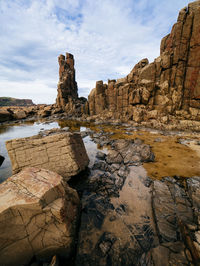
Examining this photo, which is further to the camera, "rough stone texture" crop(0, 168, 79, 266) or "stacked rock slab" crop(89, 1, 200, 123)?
"stacked rock slab" crop(89, 1, 200, 123)

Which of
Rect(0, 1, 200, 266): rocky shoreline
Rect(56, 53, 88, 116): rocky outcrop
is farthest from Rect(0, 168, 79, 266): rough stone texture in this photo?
Rect(56, 53, 88, 116): rocky outcrop

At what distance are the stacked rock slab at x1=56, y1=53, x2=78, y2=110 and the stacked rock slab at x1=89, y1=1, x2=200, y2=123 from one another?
125 ft

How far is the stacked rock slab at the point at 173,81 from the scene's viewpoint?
63.0 feet

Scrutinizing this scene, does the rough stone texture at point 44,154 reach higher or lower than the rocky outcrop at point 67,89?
lower

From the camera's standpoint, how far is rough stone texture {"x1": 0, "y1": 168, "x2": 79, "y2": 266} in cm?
236

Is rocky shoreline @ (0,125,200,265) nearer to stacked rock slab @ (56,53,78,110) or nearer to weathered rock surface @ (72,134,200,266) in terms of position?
weathered rock surface @ (72,134,200,266)

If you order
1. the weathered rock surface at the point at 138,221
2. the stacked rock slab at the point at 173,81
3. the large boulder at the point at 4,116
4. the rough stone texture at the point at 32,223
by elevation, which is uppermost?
the stacked rock slab at the point at 173,81

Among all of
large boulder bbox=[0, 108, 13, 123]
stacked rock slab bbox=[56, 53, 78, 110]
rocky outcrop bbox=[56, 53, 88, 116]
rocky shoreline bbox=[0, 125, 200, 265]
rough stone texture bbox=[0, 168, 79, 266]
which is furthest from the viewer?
stacked rock slab bbox=[56, 53, 78, 110]

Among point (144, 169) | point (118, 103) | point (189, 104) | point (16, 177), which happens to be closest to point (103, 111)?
point (118, 103)

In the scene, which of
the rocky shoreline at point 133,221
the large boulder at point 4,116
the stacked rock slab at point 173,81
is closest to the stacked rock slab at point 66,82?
the large boulder at point 4,116

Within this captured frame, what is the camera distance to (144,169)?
6898 millimetres

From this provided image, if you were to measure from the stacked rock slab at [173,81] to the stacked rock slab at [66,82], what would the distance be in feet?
125

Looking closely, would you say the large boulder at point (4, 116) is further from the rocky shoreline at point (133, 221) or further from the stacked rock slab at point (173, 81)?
the rocky shoreline at point (133, 221)

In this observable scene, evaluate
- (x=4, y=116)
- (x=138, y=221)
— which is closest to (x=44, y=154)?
(x=138, y=221)
